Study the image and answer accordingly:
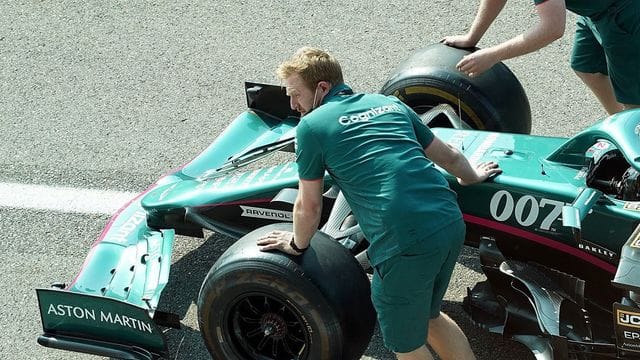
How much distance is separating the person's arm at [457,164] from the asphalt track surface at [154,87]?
88 centimetres

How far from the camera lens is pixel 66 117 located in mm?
7039

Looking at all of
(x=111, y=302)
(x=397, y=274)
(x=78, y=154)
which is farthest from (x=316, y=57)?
(x=78, y=154)

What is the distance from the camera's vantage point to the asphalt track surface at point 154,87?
548cm

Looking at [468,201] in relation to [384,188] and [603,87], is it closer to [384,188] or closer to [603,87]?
[384,188]

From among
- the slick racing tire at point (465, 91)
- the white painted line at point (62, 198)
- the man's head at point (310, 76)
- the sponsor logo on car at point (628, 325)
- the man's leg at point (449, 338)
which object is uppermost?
the man's head at point (310, 76)

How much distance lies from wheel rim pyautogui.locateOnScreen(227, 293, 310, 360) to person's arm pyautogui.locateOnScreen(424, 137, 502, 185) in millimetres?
929

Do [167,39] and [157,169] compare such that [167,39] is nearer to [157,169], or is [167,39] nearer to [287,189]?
[157,169]

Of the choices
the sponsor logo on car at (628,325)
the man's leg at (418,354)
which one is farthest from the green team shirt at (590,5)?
the man's leg at (418,354)

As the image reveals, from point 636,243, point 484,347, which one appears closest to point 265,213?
point 484,347

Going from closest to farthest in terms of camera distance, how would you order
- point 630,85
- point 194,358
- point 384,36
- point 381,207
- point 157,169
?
point 381,207 → point 194,358 → point 630,85 → point 157,169 → point 384,36

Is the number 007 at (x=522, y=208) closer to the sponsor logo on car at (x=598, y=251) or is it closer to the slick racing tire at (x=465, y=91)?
the sponsor logo on car at (x=598, y=251)

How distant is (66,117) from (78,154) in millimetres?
570

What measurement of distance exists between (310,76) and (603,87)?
100.0 inches

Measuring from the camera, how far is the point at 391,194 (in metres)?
3.71
